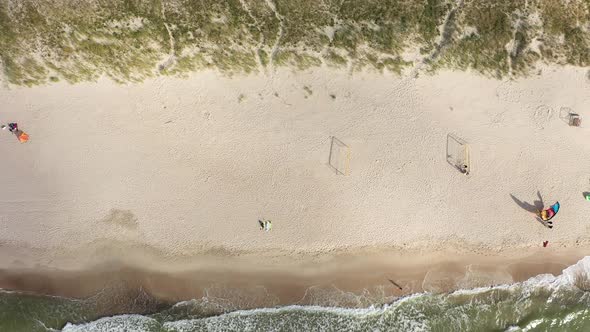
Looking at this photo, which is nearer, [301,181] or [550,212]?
[550,212]

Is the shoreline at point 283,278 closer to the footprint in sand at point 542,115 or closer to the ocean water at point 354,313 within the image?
the ocean water at point 354,313

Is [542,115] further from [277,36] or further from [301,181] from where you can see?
[277,36]

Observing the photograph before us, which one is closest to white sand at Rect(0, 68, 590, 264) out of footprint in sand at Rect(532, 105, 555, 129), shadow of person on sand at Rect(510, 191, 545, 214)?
footprint in sand at Rect(532, 105, 555, 129)

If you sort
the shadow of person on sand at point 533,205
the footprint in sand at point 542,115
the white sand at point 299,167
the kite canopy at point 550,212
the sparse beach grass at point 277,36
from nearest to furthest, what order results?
the sparse beach grass at point 277,36, the kite canopy at point 550,212, the white sand at point 299,167, the footprint in sand at point 542,115, the shadow of person on sand at point 533,205

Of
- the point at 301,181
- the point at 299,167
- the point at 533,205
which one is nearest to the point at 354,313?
the point at 301,181

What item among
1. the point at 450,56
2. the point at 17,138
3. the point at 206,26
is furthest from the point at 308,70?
the point at 17,138

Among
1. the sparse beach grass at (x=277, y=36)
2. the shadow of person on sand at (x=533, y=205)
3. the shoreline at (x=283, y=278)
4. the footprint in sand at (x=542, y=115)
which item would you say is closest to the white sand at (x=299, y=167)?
the footprint in sand at (x=542, y=115)
